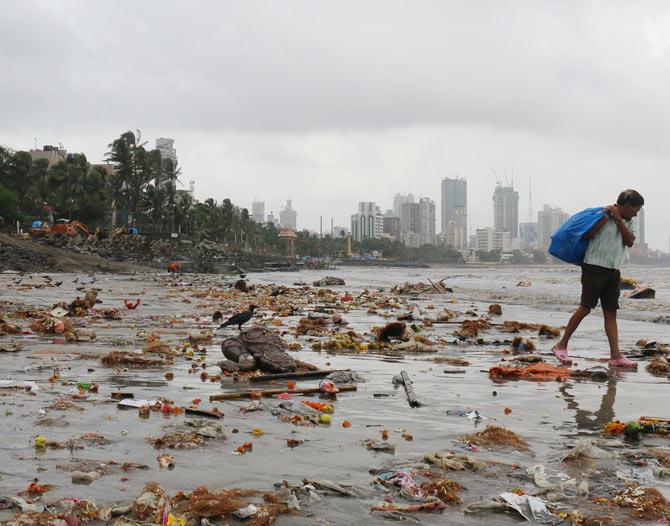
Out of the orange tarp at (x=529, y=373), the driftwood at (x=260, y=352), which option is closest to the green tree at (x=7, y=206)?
the driftwood at (x=260, y=352)

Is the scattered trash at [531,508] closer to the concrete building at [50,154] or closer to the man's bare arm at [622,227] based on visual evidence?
the man's bare arm at [622,227]

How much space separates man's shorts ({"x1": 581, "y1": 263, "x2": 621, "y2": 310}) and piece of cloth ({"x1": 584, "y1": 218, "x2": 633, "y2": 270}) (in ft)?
0.29

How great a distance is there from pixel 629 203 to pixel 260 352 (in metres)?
4.71

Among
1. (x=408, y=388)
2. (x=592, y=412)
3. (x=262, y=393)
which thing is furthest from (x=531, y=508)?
(x=262, y=393)

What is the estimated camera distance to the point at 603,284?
829 centimetres

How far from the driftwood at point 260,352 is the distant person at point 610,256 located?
3.56 metres

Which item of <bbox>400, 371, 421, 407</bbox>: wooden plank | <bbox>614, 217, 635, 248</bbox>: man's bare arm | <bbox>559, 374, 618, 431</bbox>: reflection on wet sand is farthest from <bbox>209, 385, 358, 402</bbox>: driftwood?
<bbox>614, 217, 635, 248</bbox>: man's bare arm

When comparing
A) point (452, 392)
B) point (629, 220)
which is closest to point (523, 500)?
point (452, 392)

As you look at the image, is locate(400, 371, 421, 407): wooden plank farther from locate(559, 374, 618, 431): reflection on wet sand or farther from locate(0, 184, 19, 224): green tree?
locate(0, 184, 19, 224): green tree

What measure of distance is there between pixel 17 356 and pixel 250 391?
133 inches

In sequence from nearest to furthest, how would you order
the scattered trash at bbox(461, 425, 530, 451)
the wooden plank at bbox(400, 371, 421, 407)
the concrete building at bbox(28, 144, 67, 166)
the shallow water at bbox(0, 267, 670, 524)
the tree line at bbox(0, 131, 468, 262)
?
1. the shallow water at bbox(0, 267, 670, 524)
2. the scattered trash at bbox(461, 425, 530, 451)
3. the wooden plank at bbox(400, 371, 421, 407)
4. the tree line at bbox(0, 131, 468, 262)
5. the concrete building at bbox(28, 144, 67, 166)

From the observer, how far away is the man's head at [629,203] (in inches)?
321

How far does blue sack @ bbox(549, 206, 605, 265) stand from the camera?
830 centimetres

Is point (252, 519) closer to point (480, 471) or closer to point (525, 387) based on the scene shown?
point (480, 471)
